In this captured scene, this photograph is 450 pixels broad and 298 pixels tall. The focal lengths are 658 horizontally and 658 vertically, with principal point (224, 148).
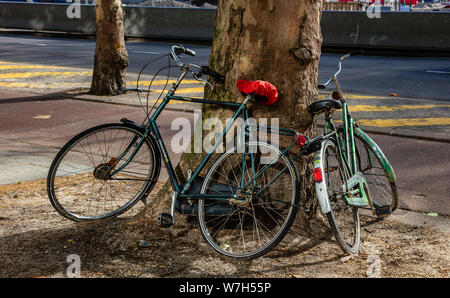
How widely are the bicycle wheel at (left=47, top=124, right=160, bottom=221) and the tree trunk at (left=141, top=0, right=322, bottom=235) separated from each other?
0.70m

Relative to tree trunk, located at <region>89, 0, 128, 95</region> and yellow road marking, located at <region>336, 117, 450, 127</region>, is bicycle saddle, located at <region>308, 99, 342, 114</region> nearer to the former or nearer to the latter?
yellow road marking, located at <region>336, 117, 450, 127</region>

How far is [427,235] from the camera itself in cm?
495

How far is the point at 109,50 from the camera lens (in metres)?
11.7

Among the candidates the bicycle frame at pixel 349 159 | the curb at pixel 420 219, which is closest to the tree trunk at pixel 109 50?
the curb at pixel 420 219

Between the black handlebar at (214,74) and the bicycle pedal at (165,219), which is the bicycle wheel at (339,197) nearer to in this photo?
the black handlebar at (214,74)

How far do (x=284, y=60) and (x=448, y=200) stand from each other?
7.62ft

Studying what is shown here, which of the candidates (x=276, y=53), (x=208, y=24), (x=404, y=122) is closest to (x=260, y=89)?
(x=276, y=53)

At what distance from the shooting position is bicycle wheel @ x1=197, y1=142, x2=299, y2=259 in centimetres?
439

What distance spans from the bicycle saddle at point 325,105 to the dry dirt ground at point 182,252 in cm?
89

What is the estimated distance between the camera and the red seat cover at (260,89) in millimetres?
4476

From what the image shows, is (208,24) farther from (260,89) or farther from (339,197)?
(339,197)

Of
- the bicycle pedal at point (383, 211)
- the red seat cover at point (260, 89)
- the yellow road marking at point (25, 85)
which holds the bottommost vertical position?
the yellow road marking at point (25, 85)

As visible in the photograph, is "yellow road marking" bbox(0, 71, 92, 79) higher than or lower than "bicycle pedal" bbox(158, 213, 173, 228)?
lower

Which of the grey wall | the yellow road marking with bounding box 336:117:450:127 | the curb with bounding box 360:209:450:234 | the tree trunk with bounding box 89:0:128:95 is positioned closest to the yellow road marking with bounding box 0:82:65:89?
the tree trunk with bounding box 89:0:128:95
